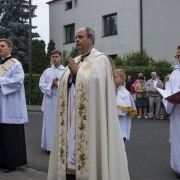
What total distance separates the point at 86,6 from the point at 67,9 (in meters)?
2.48

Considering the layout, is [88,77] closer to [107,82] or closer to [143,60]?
[107,82]

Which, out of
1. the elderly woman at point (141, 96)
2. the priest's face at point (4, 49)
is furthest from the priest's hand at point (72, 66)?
the elderly woman at point (141, 96)

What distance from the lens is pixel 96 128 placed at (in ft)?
14.8

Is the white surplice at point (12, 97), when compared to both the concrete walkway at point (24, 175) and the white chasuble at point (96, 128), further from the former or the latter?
the white chasuble at point (96, 128)

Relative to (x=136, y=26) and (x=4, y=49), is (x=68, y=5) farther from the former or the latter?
(x=4, y=49)

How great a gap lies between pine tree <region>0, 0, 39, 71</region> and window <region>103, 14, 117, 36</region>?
9410 mm

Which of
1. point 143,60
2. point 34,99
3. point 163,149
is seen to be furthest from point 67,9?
point 163,149

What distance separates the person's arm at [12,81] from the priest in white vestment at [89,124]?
2000 mm

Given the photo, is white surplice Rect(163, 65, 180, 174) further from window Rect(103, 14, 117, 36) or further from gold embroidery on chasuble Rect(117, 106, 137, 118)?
window Rect(103, 14, 117, 36)

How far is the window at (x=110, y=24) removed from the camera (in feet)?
93.0

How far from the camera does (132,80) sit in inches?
758

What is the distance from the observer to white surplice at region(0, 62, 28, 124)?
6.55 metres

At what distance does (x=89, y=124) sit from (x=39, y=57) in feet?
87.0

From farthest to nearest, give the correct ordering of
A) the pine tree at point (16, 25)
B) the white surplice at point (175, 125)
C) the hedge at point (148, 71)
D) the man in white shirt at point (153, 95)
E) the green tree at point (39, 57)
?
the pine tree at point (16, 25) → the green tree at point (39, 57) → the hedge at point (148, 71) → the man in white shirt at point (153, 95) → the white surplice at point (175, 125)
